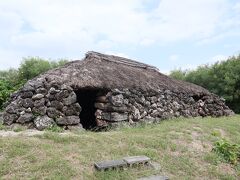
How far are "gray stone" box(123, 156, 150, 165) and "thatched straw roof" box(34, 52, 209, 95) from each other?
3063mm

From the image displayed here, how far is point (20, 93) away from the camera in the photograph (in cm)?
666

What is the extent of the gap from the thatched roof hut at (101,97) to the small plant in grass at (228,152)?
2.72 m

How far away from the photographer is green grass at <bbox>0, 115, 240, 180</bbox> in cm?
402

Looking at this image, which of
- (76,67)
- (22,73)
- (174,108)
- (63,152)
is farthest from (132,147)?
(22,73)

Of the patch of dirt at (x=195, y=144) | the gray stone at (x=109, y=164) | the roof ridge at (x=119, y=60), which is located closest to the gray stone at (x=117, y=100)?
the patch of dirt at (x=195, y=144)

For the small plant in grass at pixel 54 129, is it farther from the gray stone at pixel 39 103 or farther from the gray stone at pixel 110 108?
the gray stone at pixel 110 108

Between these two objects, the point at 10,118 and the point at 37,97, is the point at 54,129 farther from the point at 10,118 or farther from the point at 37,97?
the point at 10,118

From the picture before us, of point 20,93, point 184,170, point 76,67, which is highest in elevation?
point 76,67

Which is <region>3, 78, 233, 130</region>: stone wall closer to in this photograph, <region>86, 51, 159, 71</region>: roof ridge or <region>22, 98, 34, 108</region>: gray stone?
<region>22, 98, 34, 108</region>: gray stone

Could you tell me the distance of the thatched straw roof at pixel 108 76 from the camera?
7355 millimetres

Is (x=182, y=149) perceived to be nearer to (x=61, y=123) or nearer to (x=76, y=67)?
(x=61, y=123)

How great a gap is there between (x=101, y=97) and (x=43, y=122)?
2009mm

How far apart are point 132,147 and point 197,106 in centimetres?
630

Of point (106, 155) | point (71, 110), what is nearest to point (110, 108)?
point (71, 110)
